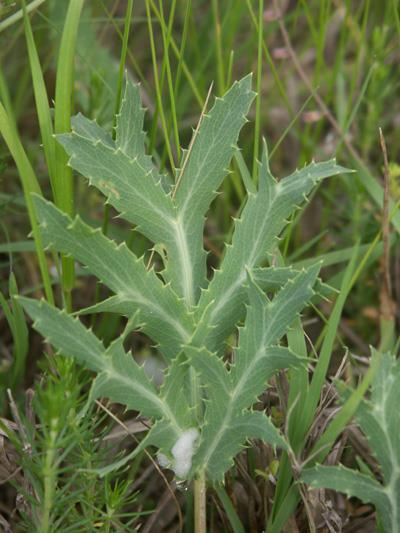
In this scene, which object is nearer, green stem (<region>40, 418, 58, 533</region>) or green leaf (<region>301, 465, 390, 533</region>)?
green stem (<region>40, 418, 58, 533</region>)

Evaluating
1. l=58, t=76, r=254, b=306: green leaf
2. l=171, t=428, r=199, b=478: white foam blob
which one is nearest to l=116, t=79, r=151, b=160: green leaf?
l=58, t=76, r=254, b=306: green leaf

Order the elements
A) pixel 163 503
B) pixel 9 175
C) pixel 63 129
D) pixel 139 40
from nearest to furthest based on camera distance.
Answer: pixel 63 129
pixel 163 503
pixel 9 175
pixel 139 40

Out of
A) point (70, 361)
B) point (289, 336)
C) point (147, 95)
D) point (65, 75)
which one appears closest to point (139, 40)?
point (147, 95)

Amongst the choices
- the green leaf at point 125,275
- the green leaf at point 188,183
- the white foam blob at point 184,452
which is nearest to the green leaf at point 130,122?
the green leaf at point 188,183

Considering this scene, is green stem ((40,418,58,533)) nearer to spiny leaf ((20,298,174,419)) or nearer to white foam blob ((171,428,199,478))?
spiny leaf ((20,298,174,419))

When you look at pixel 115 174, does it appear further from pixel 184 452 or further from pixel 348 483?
pixel 348 483

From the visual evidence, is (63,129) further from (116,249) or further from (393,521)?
(393,521)

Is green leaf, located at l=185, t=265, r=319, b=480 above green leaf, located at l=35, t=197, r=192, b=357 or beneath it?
beneath

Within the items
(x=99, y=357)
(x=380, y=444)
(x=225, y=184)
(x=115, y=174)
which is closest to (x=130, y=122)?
(x=115, y=174)
